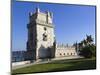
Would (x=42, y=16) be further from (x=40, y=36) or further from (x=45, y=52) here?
(x=45, y=52)

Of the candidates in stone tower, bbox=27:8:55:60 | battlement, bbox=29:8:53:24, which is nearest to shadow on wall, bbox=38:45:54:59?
stone tower, bbox=27:8:55:60

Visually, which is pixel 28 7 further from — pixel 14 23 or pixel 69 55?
pixel 69 55

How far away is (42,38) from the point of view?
8.98 ft

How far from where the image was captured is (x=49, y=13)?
9.02 ft

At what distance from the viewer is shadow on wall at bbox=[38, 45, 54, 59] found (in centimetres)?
272

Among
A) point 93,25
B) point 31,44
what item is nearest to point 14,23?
point 31,44

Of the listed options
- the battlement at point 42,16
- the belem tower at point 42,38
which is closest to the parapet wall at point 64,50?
the belem tower at point 42,38

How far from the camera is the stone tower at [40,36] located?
8.78 ft

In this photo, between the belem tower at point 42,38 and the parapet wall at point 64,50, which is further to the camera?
the parapet wall at point 64,50

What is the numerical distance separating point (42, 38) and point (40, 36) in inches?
1.3

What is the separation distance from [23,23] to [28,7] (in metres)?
0.19

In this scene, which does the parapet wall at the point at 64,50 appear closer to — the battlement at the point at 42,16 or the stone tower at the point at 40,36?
the stone tower at the point at 40,36

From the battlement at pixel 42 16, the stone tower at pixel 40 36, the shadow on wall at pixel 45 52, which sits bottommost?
the shadow on wall at pixel 45 52
